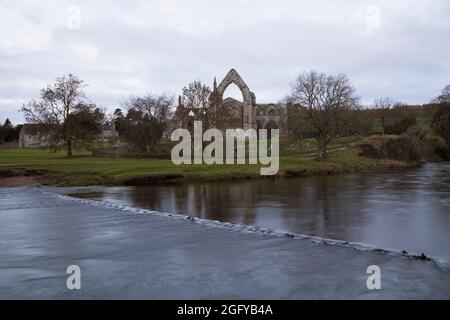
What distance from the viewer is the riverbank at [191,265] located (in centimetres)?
1082

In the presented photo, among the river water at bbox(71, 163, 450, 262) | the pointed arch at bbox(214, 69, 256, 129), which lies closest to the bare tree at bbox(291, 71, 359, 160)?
the river water at bbox(71, 163, 450, 262)

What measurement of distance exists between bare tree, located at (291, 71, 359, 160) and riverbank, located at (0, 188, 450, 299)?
42731mm

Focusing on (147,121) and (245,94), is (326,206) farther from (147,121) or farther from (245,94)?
(245,94)

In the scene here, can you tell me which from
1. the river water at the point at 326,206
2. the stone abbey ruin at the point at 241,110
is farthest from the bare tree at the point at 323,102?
the river water at the point at 326,206

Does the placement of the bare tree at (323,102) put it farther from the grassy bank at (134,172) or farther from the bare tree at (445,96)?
the bare tree at (445,96)

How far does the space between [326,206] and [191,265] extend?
1342 cm

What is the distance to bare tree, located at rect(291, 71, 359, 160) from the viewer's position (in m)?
60.2

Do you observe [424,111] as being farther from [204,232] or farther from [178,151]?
[204,232]

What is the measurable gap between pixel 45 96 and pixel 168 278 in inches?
2266

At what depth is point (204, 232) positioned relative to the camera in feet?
60.4

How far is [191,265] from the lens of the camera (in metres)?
13.2

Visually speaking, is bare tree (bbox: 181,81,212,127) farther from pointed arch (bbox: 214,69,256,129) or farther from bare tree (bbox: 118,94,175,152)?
pointed arch (bbox: 214,69,256,129)

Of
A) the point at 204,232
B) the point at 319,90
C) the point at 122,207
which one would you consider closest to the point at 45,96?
the point at 319,90

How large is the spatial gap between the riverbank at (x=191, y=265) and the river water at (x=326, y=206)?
7.02 ft
